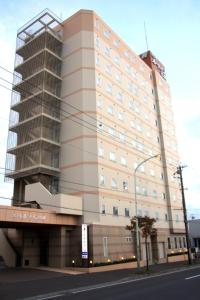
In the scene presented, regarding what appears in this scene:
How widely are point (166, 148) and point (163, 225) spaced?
1430 centimetres

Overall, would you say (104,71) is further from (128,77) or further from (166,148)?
(166,148)

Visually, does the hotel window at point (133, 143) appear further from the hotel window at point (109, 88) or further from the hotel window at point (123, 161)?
the hotel window at point (109, 88)

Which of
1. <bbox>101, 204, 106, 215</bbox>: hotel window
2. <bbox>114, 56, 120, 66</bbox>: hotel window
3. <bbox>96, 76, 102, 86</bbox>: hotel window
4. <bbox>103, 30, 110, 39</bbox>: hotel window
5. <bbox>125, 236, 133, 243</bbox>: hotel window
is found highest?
<bbox>103, 30, 110, 39</bbox>: hotel window

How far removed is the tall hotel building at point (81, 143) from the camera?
35406 mm

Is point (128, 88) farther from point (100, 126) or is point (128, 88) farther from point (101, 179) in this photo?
point (101, 179)

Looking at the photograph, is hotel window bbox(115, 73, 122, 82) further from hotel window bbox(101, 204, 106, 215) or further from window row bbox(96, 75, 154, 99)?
hotel window bbox(101, 204, 106, 215)

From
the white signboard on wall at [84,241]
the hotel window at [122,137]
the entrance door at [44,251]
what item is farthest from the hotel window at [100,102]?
the entrance door at [44,251]

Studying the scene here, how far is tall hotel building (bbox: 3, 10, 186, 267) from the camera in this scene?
35406 millimetres

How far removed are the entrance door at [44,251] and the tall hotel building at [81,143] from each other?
0.38 ft

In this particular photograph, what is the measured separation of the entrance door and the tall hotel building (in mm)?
114

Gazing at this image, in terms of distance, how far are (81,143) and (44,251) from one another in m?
13.9

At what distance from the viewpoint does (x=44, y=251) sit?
3709 cm

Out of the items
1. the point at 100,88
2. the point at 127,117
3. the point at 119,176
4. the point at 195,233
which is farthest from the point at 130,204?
the point at 195,233

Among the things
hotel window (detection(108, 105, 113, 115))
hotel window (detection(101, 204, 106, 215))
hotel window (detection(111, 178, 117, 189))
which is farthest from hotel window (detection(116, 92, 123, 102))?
hotel window (detection(101, 204, 106, 215))
